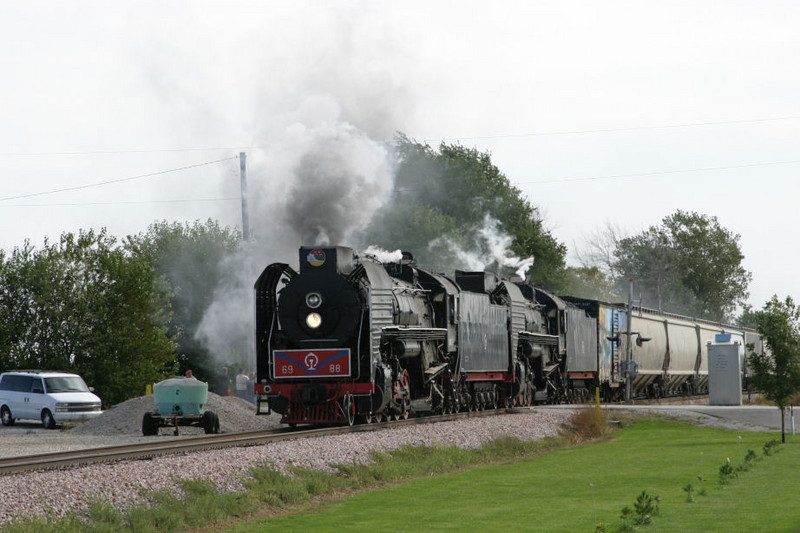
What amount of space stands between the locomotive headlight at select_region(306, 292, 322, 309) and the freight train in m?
0.03

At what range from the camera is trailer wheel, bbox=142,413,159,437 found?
86.6ft

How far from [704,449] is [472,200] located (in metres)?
55.0

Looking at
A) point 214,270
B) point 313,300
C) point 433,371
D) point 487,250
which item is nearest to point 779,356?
point 433,371

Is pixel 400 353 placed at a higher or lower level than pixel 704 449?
higher

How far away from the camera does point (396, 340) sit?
25.9 m

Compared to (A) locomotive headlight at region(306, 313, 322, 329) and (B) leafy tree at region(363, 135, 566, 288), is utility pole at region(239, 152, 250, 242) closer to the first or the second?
(A) locomotive headlight at region(306, 313, 322, 329)

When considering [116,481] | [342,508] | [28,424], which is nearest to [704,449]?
[342,508]

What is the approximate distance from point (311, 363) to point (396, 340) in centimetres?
244

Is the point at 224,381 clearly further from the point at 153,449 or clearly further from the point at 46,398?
the point at 153,449

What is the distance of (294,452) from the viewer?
18.6 meters

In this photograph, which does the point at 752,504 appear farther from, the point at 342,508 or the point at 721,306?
the point at 721,306

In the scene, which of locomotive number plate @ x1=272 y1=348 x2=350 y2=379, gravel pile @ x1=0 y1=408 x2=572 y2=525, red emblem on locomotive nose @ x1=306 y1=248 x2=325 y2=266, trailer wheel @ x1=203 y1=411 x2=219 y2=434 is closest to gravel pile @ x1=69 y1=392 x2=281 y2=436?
trailer wheel @ x1=203 y1=411 x2=219 y2=434

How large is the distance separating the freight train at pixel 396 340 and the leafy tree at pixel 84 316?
13239mm

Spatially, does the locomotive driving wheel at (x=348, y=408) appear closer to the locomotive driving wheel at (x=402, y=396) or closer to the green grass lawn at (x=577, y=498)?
the locomotive driving wheel at (x=402, y=396)
